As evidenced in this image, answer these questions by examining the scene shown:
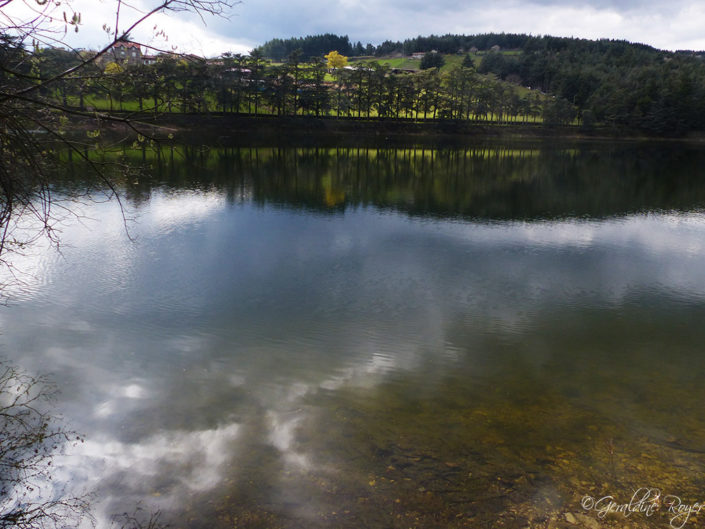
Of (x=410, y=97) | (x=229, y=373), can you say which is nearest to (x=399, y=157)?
(x=410, y=97)

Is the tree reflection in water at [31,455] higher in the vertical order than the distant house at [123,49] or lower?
lower

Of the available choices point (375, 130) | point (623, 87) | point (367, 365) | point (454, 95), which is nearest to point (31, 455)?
point (367, 365)

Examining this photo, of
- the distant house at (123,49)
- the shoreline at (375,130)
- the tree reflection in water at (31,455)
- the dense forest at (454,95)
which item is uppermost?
the dense forest at (454,95)

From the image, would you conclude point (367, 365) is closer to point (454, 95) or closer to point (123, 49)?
point (123, 49)

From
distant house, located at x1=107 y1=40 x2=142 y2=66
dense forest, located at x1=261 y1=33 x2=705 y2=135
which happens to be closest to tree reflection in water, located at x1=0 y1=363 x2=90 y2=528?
distant house, located at x1=107 y1=40 x2=142 y2=66

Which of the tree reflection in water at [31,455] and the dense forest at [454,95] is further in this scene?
the dense forest at [454,95]

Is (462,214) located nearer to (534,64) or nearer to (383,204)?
(383,204)

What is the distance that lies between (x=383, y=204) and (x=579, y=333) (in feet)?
51.5

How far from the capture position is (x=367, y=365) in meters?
9.67

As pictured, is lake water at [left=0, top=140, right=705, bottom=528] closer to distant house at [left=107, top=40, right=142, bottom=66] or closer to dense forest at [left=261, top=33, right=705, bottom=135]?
distant house at [left=107, top=40, right=142, bottom=66]

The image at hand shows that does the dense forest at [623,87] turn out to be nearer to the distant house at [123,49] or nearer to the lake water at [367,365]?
the lake water at [367,365]

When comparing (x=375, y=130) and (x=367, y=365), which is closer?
(x=367, y=365)

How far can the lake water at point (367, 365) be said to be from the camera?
20.8 ft

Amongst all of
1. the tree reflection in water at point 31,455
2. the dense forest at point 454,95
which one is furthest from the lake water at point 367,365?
the dense forest at point 454,95
